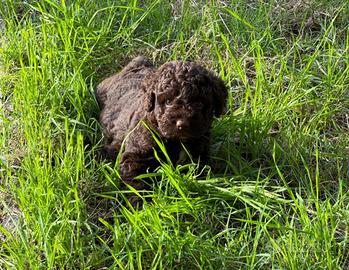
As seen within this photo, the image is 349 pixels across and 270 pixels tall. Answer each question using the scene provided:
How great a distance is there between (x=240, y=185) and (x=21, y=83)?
1.69 m

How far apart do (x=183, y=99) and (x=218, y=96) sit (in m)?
0.29

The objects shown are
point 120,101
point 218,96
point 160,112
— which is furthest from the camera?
point 120,101

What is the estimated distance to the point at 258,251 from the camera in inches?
158

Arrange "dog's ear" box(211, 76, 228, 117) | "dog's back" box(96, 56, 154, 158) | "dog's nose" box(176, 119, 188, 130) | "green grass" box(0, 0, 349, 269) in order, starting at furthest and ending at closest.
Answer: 1. "dog's back" box(96, 56, 154, 158)
2. "dog's ear" box(211, 76, 228, 117)
3. "dog's nose" box(176, 119, 188, 130)
4. "green grass" box(0, 0, 349, 269)

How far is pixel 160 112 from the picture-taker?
4195 mm

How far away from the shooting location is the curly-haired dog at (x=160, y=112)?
13.5ft

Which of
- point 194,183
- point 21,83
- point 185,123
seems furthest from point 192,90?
point 21,83

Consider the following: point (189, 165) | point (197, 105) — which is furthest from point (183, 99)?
point (189, 165)

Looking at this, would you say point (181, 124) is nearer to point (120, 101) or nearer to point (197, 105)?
point (197, 105)

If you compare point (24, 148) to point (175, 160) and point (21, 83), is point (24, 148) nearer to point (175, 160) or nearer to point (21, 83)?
point (21, 83)

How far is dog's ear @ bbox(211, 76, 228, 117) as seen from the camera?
4.28m

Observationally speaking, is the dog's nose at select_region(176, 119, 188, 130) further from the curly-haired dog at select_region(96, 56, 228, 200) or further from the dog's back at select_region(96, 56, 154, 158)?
the dog's back at select_region(96, 56, 154, 158)

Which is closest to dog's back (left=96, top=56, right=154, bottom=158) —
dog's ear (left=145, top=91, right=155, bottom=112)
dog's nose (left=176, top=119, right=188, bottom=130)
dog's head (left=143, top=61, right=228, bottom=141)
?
dog's ear (left=145, top=91, right=155, bottom=112)

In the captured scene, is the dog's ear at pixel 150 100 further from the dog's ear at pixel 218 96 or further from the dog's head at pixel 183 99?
the dog's ear at pixel 218 96
